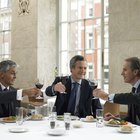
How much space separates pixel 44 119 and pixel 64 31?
10.3 feet

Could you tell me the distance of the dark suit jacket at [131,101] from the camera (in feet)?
9.44

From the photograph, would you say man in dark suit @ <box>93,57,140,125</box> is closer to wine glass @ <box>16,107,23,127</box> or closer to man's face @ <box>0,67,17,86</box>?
wine glass @ <box>16,107,23,127</box>

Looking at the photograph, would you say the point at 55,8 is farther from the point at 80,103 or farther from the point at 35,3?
the point at 80,103

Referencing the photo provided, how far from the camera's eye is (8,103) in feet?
11.0

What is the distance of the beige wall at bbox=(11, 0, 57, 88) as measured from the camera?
18.5 ft

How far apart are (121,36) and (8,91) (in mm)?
2077

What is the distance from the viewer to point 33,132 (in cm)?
231

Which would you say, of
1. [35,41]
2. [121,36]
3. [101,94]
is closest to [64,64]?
[35,41]

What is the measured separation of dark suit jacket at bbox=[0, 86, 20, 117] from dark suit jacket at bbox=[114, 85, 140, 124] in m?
1.04

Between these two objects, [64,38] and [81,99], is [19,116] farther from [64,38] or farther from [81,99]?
[64,38]

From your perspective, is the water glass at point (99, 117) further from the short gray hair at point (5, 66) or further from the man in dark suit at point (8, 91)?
the short gray hair at point (5, 66)

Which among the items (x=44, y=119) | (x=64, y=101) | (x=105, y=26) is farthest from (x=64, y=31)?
(x=44, y=119)

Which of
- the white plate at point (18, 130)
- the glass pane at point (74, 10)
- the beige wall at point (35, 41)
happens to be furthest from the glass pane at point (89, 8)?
the white plate at point (18, 130)

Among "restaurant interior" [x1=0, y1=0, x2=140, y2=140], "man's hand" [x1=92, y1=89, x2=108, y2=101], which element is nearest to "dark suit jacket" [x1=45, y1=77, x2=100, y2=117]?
"man's hand" [x1=92, y1=89, x2=108, y2=101]
